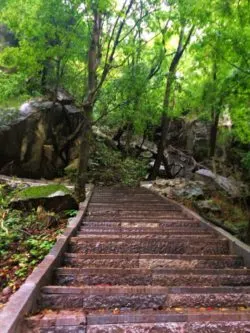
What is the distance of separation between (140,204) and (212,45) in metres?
5.10

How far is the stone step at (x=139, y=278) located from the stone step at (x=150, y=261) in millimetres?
446

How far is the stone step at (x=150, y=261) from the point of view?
16.4 ft

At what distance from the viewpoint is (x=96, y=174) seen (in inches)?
679

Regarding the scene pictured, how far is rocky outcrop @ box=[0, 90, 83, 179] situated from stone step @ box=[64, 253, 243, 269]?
10272 mm

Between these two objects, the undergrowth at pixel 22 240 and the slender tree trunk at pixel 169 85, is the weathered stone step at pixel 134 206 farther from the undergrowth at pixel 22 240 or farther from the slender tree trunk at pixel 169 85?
the slender tree trunk at pixel 169 85

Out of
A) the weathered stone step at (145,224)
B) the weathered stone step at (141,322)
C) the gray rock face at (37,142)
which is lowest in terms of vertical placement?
the weathered stone step at (145,224)

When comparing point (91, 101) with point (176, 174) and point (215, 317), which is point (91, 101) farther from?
point (176, 174)

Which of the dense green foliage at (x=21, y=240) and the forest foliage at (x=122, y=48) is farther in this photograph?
the forest foliage at (x=122, y=48)

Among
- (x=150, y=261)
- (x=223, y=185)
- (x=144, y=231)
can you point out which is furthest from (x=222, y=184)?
(x=150, y=261)

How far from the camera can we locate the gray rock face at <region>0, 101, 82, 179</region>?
601 inches

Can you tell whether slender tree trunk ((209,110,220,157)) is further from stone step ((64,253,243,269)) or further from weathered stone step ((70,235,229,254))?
stone step ((64,253,243,269))

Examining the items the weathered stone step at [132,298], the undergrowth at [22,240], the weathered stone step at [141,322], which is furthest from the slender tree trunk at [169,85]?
the weathered stone step at [141,322]

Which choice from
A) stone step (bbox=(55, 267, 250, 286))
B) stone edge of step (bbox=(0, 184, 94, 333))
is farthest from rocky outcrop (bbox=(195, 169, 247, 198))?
stone edge of step (bbox=(0, 184, 94, 333))

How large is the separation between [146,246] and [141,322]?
289 centimetres
